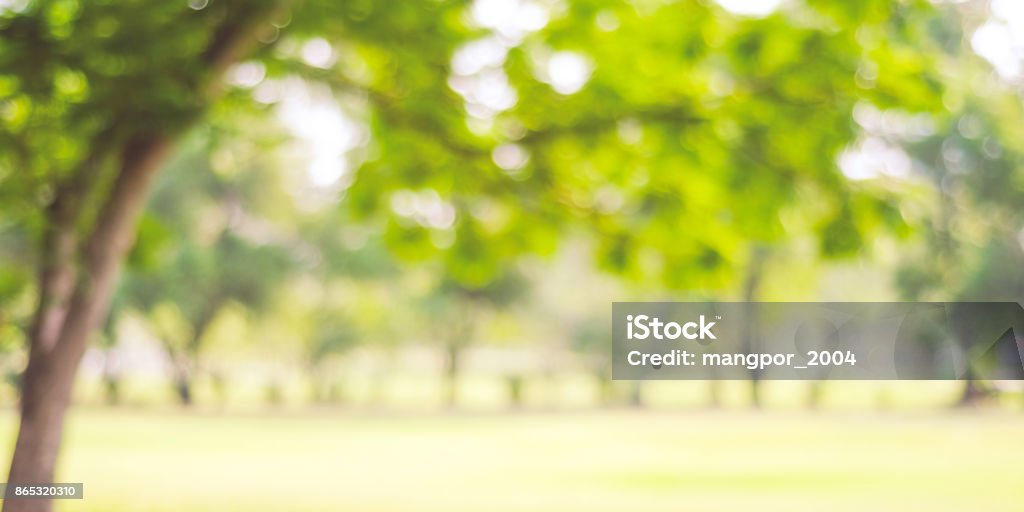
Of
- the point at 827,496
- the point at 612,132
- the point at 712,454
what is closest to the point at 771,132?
the point at 612,132

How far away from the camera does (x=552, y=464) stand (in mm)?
11891

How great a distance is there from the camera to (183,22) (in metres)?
3.58

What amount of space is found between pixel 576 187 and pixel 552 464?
754 cm

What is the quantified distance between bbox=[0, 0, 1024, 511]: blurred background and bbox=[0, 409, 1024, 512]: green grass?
0.09 m

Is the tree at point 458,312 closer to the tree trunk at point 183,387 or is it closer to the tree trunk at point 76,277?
the tree trunk at point 183,387

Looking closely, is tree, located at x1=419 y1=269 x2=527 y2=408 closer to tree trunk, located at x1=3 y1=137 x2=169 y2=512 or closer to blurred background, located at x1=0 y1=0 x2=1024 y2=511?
blurred background, located at x1=0 y1=0 x2=1024 y2=511

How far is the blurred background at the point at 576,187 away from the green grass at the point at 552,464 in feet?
0.29

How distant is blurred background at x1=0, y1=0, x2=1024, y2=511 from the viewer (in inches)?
156

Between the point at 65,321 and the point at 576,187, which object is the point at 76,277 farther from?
the point at 576,187

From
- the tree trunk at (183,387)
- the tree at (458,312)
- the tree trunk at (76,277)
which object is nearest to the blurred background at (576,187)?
the tree trunk at (76,277)

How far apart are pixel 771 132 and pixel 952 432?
13.3 m

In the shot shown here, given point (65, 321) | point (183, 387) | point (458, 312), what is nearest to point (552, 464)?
point (65, 321)

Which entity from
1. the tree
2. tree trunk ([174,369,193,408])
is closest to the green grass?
tree trunk ([174,369,193,408])

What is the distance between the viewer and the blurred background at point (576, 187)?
13.0 ft
